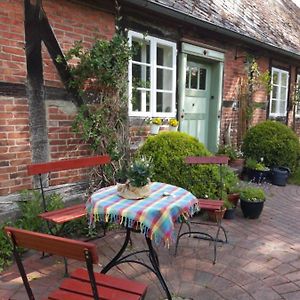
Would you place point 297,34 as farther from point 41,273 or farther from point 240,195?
point 41,273

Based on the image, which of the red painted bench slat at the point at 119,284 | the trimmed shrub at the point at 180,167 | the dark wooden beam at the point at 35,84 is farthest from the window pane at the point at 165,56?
the red painted bench slat at the point at 119,284

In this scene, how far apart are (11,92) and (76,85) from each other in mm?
890

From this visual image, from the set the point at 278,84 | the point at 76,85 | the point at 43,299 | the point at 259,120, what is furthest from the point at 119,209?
the point at 278,84

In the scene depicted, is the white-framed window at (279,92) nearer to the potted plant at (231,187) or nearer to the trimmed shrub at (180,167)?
the potted plant at (231,187)

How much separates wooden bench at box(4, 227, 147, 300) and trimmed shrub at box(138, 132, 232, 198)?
2.45 m

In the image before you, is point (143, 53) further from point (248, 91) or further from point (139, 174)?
point (248, 91)

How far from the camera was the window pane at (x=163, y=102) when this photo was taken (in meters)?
5.89

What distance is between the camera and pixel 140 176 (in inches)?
100

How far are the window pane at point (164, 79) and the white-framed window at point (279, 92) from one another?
14.7ft

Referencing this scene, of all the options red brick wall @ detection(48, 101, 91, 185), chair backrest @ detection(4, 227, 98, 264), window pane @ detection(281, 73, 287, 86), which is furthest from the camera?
window pane @ detection(281, 73, 287, 86)

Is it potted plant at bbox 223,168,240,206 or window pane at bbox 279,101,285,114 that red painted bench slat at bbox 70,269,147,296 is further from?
window pane at bbox 279,101,285,114

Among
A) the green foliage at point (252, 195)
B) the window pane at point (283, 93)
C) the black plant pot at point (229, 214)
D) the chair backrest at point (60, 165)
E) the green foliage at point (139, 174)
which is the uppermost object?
the window pane at point (283, 93)

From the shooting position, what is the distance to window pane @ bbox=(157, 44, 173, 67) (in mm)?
5836

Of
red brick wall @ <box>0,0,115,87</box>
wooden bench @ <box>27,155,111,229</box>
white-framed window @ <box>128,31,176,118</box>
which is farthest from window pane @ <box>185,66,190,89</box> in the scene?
wooden bench @ <box>27,155,111,229</box>
